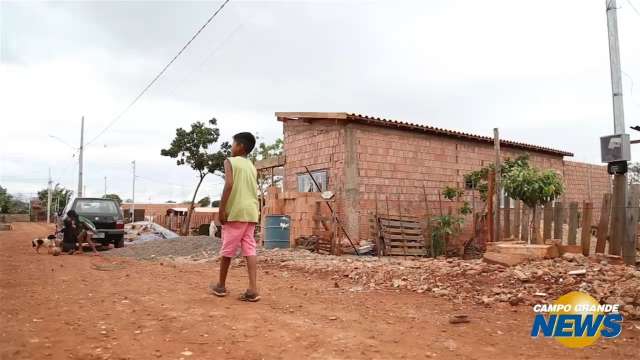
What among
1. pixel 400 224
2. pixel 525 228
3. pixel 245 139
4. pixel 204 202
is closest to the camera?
pixel 245 139

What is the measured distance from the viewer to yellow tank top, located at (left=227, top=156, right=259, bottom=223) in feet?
14.6

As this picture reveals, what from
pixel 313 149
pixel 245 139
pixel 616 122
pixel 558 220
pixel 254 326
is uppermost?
pixel 313 149

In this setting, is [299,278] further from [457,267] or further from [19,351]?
[19,351]

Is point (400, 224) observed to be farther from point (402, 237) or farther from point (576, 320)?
point (576, 320)

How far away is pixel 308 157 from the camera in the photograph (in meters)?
13.2

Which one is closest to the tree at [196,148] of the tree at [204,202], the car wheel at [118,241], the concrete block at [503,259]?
the car wheel at [118,241]

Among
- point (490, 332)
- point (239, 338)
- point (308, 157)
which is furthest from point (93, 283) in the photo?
point (308, 157)

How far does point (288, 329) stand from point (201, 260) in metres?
6.62

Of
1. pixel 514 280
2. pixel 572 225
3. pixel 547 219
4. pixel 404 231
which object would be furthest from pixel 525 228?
pixel 404 231

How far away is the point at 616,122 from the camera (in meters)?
6.21

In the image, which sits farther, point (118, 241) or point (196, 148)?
point (196, 148)

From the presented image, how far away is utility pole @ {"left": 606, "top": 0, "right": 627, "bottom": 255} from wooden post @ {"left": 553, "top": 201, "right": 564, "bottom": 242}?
826 mm

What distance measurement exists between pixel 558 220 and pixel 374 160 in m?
5.76

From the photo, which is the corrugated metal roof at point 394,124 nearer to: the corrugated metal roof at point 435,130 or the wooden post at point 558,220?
the corrugated metal roof at point 435,130
